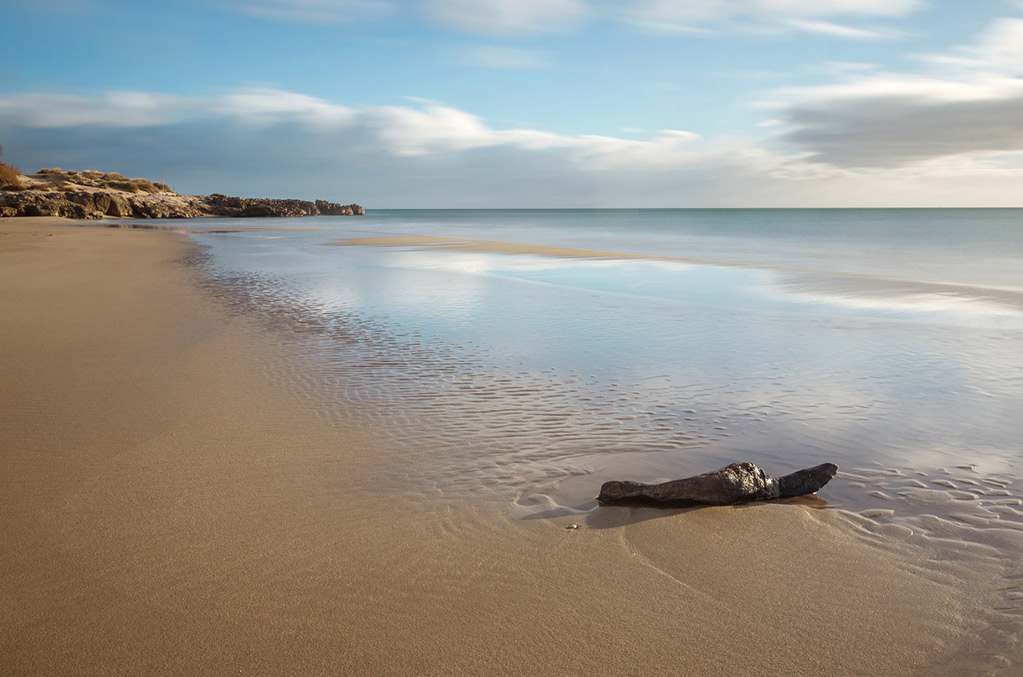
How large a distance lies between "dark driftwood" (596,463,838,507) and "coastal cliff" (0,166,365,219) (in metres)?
53.3

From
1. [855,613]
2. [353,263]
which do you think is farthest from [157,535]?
[353,263]

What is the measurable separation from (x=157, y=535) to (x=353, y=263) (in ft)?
58.2

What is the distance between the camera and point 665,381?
6605mm

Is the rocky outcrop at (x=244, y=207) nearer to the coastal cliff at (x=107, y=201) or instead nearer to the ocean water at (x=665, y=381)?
the coastal cliff at (x=107, y=201)

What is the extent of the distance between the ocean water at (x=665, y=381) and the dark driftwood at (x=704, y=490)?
22 centimetres

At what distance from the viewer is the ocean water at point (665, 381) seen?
433cm

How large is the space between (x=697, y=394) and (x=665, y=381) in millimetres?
494

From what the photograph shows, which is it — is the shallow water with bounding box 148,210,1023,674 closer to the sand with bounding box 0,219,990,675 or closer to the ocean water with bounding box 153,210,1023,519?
the ocean water with bounding box 153,210,1023,519

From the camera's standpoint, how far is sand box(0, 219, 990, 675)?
247 cm

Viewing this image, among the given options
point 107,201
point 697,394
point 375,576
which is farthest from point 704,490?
point 107,201

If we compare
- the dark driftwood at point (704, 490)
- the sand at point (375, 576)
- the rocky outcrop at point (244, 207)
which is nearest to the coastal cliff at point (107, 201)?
the rocky outcrop at point (244, 207)

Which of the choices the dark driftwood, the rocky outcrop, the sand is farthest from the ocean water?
the rocky outcrop

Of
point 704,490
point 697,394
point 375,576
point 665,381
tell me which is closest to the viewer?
point 375,576

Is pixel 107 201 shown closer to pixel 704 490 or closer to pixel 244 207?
pixel 244 207
